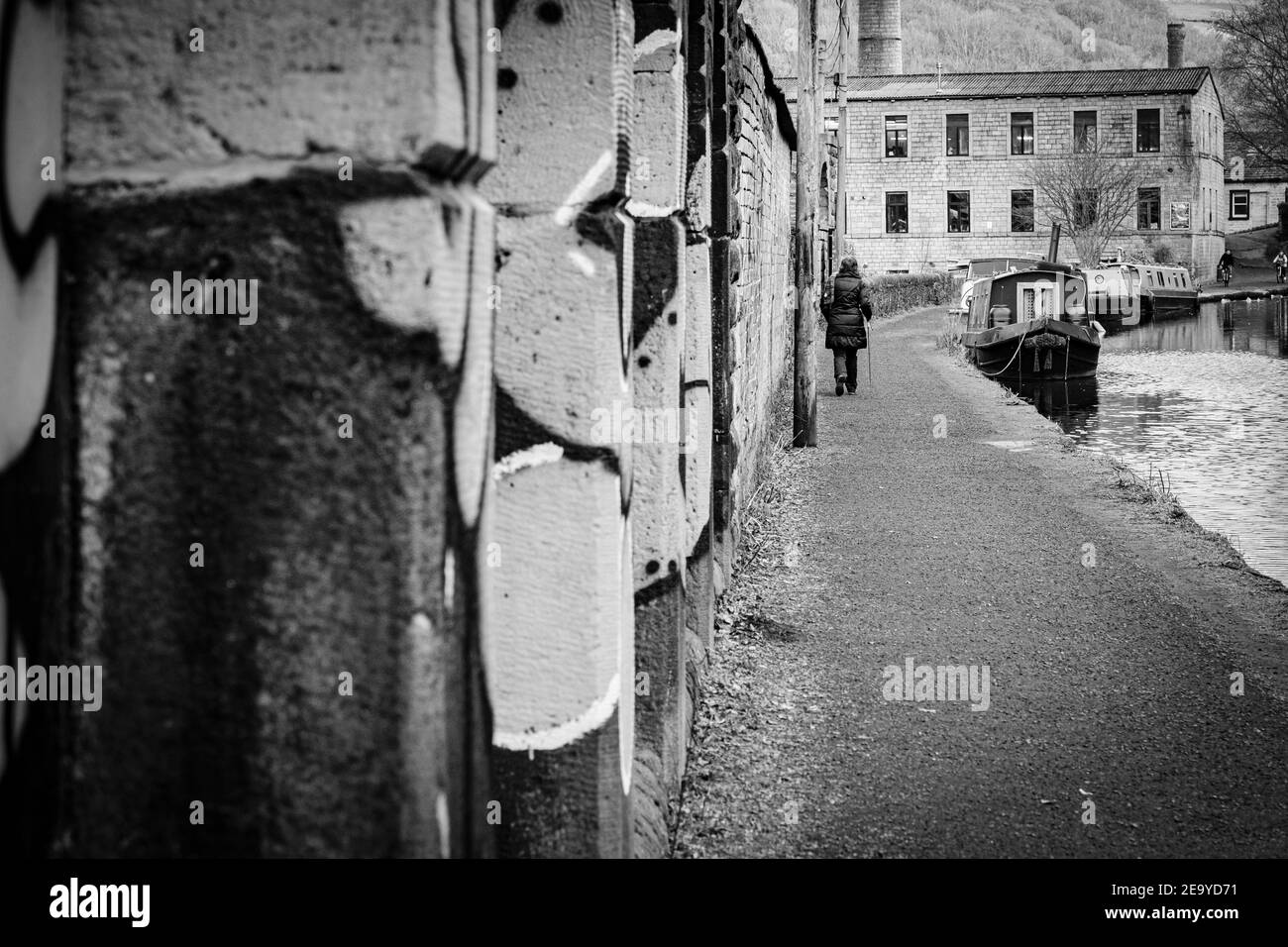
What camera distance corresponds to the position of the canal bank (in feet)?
13.7

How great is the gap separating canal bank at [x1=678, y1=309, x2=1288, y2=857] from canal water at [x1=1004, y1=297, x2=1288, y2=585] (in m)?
1.14

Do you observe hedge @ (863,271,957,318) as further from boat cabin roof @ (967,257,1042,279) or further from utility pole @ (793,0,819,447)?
utility pole @ (793,0,819,447)

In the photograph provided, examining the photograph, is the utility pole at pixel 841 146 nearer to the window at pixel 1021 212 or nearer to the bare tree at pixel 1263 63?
the window at pixel 1021 212

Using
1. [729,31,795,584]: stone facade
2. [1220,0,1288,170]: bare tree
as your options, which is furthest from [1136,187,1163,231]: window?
[729,31,795,584]: stone facade

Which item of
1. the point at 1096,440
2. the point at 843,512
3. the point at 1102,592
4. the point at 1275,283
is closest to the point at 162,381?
the point at 1102,592

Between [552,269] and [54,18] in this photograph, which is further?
[552,269]

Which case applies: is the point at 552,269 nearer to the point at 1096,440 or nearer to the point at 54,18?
the point at 54,18

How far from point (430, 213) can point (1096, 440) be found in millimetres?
14870

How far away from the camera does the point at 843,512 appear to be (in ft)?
31.0

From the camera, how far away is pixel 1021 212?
57875 mm

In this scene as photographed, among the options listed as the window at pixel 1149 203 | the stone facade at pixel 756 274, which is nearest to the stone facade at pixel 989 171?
the window at pixel 1149 203

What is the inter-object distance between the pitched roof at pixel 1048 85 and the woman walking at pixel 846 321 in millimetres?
43531

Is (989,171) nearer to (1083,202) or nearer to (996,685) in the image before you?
(1083,202)

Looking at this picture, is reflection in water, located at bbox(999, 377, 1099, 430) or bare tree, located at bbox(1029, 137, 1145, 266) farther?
bare tree, located at bbox(1029, 137, 1145, 266)
